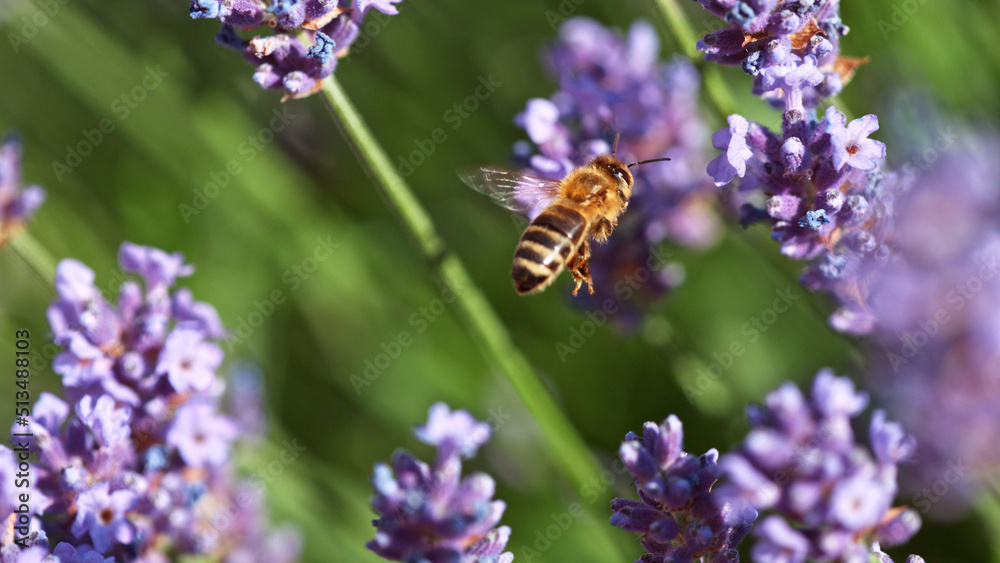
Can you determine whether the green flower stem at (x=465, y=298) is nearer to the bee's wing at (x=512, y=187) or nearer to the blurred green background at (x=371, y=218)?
the bee's wing at (x=512, y=187)

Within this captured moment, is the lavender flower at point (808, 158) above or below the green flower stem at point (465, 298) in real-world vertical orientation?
above

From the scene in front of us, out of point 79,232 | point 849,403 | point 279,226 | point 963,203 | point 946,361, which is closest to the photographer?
point 849,403

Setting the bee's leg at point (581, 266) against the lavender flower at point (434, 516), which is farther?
the bee's leg at point (581, 266)

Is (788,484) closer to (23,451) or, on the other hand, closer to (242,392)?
(23,451)

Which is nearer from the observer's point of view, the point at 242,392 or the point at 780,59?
the point at 780,59

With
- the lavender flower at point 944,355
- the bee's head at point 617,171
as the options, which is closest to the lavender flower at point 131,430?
the bee's head at point 617,171

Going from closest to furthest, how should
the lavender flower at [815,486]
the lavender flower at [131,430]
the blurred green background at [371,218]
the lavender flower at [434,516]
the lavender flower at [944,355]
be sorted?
1. the lavender flower at [815,486]
2. the lavender flower at [434,516]
3. the lavender flower at [131,430]
4. the lavender flower at [944,355]
5. the blurred green background at [371,218]

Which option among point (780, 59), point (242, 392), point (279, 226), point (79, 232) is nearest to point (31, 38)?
point (79, 232)
